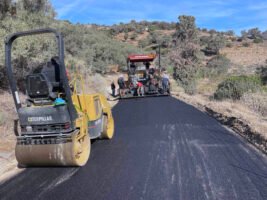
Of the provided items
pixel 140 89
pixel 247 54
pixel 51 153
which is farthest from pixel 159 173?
pixel 247 54

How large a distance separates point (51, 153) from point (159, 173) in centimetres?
210

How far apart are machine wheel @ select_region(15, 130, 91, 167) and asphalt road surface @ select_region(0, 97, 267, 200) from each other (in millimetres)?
208

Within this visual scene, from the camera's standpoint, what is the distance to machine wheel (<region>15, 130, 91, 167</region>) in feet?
21.9

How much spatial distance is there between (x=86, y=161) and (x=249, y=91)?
15051mm

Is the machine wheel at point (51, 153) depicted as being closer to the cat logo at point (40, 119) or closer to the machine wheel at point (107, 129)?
the cat logo at point (40, 119)

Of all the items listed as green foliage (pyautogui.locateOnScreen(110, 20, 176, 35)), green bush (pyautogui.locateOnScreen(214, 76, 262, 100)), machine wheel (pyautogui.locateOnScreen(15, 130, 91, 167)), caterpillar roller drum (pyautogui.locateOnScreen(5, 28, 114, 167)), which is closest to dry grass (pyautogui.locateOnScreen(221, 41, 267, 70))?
green foliage (pyautogui.locateOnScreen(110, 20, 176, 35))

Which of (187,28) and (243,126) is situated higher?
(187,28)

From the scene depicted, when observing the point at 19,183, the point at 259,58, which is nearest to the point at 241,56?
the point at 259,58

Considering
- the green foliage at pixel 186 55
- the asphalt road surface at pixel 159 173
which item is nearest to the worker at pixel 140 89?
the green foliage at pixel 186 55

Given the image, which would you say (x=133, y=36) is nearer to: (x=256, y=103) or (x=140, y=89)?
(x=140, y=89)

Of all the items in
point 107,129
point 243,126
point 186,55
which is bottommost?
point 243,126

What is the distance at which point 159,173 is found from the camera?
6516 millimetres

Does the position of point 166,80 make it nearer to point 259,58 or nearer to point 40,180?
point 40,180

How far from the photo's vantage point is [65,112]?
6.75 m
